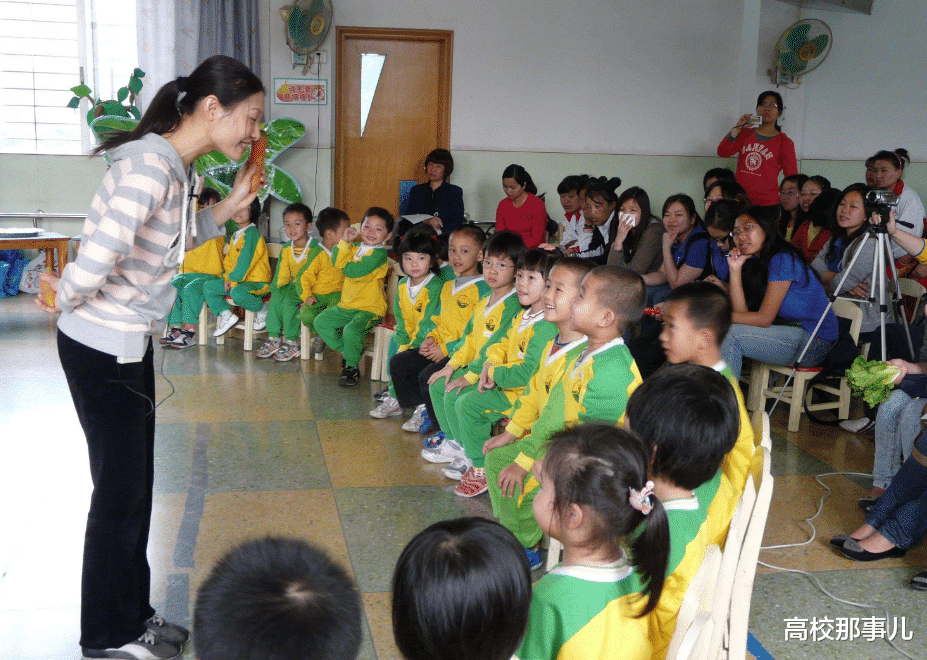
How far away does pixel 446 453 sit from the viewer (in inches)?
130

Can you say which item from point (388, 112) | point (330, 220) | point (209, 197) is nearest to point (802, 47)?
point (388, 112)

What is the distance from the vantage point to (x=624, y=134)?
22.9 feet

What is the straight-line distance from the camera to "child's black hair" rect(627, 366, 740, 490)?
1.60 m

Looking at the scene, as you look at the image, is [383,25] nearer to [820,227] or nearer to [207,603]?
[820,227]

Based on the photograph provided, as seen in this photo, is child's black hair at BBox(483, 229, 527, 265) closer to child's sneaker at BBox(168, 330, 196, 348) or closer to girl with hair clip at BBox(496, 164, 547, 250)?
girl with hair clip at BBox(496, 164, 547, 250)

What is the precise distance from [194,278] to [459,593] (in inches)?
185

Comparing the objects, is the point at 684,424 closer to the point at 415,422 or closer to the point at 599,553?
the point at 599,553

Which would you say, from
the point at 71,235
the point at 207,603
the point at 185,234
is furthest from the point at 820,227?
the point at 71,235

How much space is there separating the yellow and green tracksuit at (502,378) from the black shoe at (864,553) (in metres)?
1.11

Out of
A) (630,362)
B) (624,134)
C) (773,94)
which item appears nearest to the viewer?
(630,362)

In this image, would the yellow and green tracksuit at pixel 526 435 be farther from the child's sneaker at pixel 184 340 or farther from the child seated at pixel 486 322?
the child's sneaker at pixel 184 340

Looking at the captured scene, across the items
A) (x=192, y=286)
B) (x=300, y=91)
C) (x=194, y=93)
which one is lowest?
(x=192, y=286)

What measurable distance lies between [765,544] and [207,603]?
2.18 m

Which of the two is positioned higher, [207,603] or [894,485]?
[207,603]
